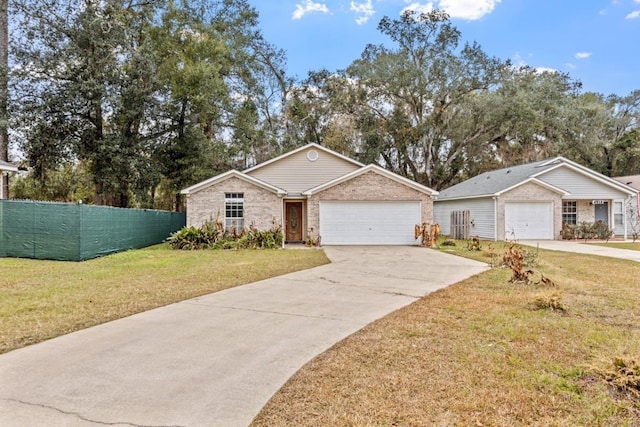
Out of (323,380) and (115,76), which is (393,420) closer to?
(323,380)

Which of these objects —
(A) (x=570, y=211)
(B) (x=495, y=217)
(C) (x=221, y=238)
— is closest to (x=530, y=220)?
(B) (x=495, y=217)

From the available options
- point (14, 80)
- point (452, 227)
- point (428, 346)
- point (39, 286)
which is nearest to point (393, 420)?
point (428, 346)

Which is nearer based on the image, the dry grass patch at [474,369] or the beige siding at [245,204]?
the dry grass patch at [474,369]

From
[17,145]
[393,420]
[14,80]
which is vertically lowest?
[393,420]

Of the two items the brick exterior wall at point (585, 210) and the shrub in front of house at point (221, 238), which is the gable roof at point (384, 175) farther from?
the brick exterior wall at point (585, 210)

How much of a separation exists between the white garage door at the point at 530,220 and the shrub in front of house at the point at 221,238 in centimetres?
1175

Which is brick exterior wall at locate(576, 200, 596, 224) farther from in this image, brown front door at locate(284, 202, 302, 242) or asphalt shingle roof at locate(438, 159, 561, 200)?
brown front door at locate(284, 202, 302, 242)

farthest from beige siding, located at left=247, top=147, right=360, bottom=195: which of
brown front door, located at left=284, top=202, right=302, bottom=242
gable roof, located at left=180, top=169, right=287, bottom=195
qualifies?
gable roof, located at left=180, top=169, right=287, bottom=195

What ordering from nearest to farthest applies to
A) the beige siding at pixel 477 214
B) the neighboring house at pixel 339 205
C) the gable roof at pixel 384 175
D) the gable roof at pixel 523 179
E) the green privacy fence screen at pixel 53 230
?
the green privacy fence screen at pixel 53 230
the neighboring house at pixel 339 205
the gable roof at pixel 384 175
the gable roof at pixel 523 179
the beige siding at pixel 477 214

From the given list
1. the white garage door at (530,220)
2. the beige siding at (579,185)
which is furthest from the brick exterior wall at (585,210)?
the white garage door at (530,220)

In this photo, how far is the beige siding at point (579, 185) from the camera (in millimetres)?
20391

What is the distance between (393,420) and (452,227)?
2126cm

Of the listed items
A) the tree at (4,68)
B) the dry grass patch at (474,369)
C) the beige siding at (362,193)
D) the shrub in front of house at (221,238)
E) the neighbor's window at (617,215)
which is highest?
the tree at (4,68)

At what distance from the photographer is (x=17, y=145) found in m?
21.1
